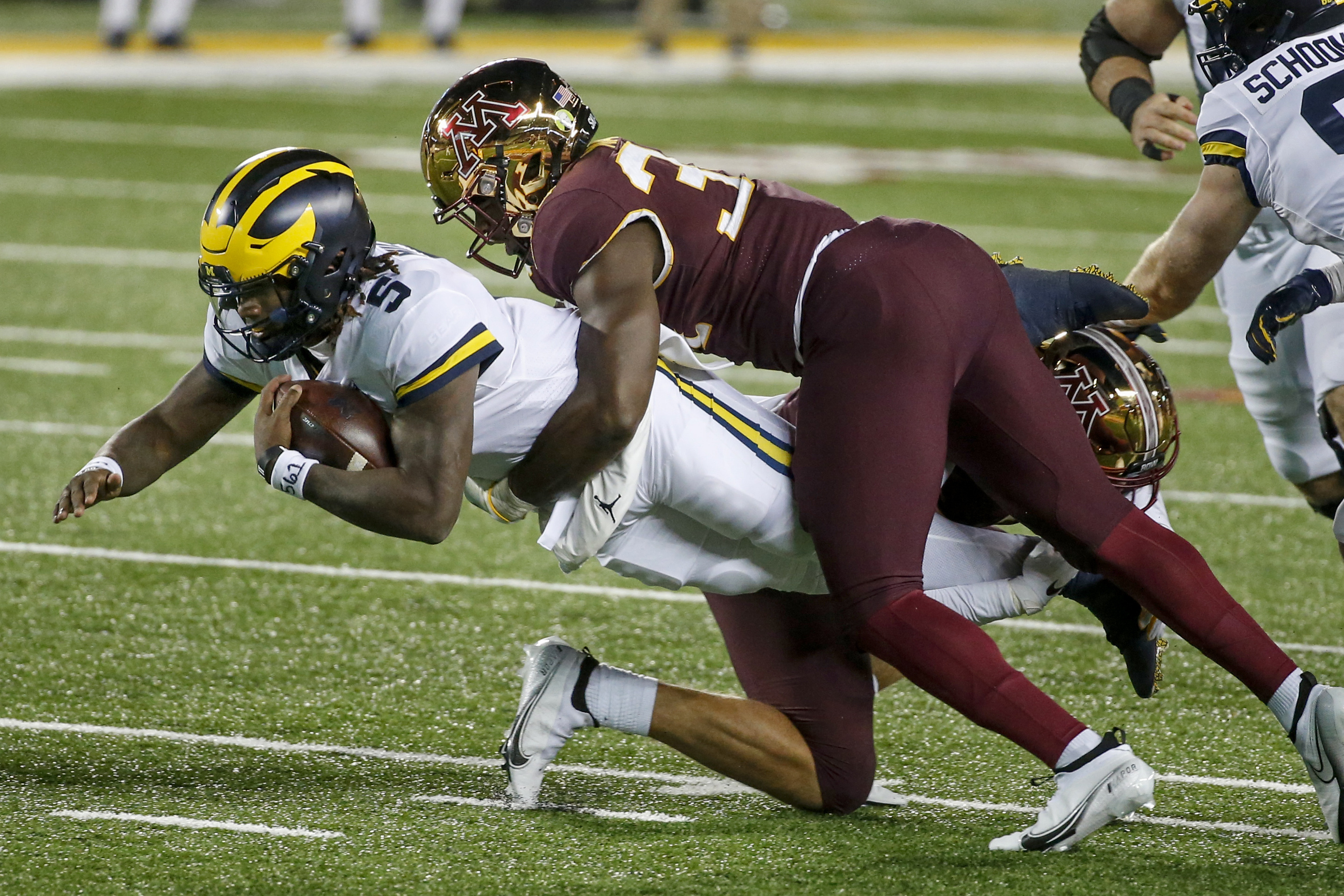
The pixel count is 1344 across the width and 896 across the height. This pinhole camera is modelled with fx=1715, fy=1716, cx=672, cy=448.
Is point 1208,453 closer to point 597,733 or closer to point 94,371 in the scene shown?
point 597,733

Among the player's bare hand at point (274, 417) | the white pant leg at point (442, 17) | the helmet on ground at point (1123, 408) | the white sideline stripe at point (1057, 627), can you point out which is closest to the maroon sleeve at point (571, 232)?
the player's bare hand at point (274, 417)

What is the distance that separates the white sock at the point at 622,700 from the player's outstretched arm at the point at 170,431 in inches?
31.9

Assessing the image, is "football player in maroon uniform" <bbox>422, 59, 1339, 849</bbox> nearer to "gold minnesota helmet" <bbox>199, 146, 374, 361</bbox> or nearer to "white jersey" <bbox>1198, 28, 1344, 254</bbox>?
"gold minnesota helmet" <bbox>199, 146, 374, 361</bbox>

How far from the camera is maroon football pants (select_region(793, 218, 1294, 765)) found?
8.82 ft

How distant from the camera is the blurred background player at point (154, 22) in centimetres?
1352

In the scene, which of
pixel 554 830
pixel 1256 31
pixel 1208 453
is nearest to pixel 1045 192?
pixel 1208 453

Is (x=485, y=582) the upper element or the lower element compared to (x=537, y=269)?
lower

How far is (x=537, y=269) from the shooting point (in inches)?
116

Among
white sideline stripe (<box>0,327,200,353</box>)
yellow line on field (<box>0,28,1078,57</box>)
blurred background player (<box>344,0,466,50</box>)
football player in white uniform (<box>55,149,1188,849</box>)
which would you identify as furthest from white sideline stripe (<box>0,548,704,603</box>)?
blurred background player (<box>344,0,466,50</box>)

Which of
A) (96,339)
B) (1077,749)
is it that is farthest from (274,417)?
(96,339)

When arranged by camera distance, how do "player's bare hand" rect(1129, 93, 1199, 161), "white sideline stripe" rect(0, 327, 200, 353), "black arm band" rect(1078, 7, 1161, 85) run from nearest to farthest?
1. "player's bare hand" rect(1129, 93, 1199, 161)
2. "black arm band" rect(1078, 7, 1161, 85)
3. "white sideline stripe" rect(0, 327, 200, 353)

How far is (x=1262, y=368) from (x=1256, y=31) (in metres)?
1.02

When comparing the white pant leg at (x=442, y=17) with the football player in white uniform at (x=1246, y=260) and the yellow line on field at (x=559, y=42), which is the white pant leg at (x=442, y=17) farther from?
the football player in white uniform at (x=1246, y=260)

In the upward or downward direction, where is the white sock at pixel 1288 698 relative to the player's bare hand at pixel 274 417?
downward
